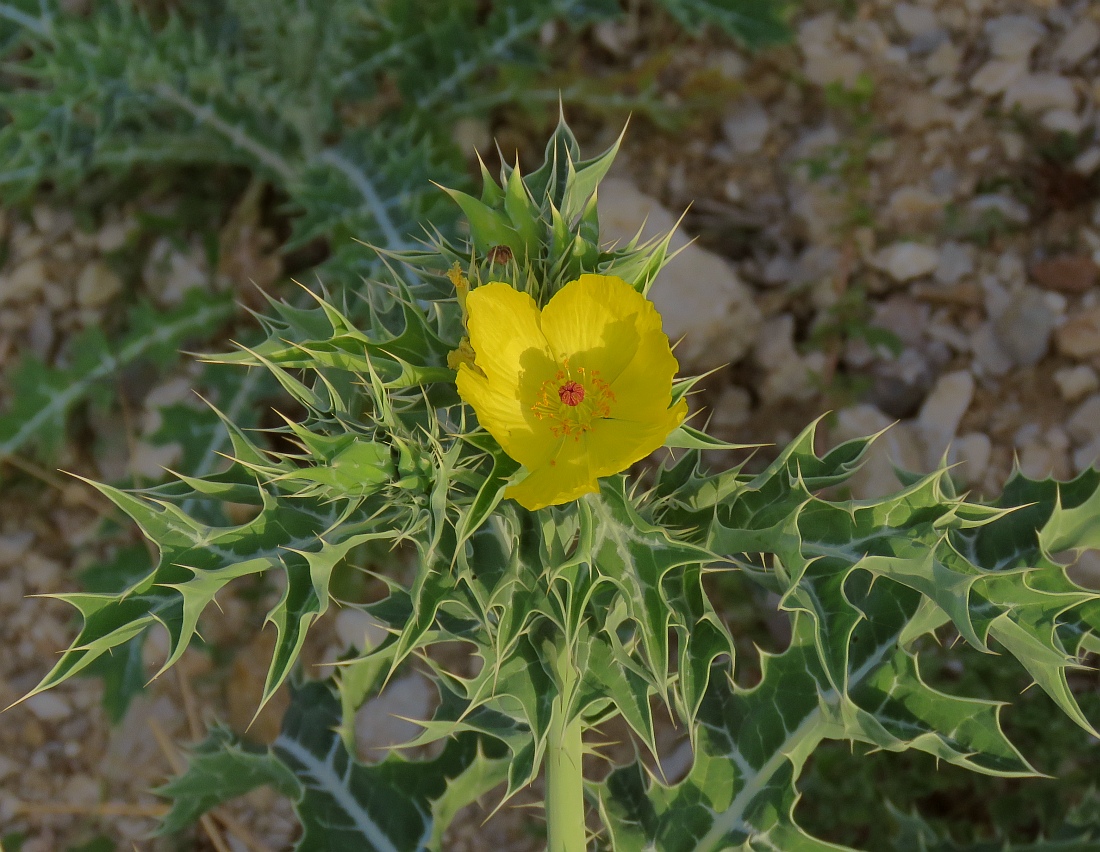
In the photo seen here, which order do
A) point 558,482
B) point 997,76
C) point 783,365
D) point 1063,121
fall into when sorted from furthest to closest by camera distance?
point 997,76
point 1063,121
point 783,365
point 558,482

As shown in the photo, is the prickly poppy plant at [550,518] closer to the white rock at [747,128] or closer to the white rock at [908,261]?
the white rock at [908,261]

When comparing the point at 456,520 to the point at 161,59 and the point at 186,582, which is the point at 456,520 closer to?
the point at 186,582

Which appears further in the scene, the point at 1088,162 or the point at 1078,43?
the point at 1078,43

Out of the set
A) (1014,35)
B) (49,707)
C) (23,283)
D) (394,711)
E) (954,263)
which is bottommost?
(49,707)

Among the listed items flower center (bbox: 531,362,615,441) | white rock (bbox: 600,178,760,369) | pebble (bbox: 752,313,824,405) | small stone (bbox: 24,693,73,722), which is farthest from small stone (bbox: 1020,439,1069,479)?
small stone (bbox: 24,693,73,722)

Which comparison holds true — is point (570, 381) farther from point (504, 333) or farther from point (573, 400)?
point (504, 333)

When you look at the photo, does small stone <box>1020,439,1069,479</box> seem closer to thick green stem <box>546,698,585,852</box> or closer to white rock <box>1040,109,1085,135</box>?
white rock <box>1040,109,1085,135</box>

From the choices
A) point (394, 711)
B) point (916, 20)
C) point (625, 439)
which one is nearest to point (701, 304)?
point (916, 20)
